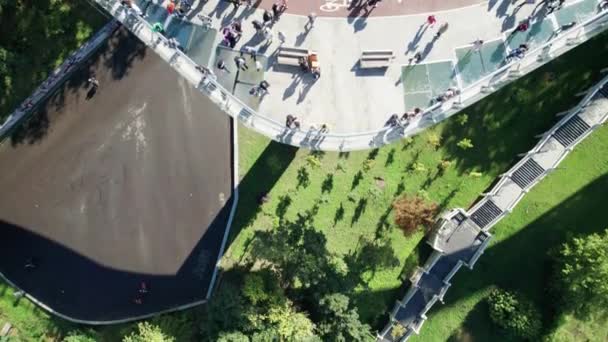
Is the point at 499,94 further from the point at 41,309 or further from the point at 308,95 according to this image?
the point at 41,309

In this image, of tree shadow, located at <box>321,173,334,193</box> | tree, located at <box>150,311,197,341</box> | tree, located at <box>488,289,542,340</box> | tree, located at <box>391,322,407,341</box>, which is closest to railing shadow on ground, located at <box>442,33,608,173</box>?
tree shadow, located at <box>321,173,334,193</box>

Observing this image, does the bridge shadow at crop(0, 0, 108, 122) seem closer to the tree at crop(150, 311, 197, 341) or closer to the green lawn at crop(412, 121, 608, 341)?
the tree at crop(150, 311, 197, 341)

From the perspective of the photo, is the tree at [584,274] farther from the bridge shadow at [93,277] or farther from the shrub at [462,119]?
the bridge shadow at [93,277]

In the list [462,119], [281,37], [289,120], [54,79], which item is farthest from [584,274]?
[54,79]

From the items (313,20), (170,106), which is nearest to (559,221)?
(313,20)

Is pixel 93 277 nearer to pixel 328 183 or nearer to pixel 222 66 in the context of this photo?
pixel 222 66
